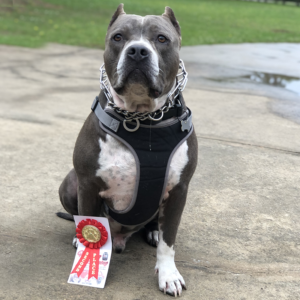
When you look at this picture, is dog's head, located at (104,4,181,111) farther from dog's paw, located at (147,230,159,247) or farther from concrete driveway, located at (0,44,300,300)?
concrete driveway, located at (0,44,300,300)

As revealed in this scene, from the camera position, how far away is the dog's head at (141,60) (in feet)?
7.20

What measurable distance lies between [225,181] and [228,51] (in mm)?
7789

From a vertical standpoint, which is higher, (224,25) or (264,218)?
(264,218)

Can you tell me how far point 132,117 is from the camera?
2.39 metres

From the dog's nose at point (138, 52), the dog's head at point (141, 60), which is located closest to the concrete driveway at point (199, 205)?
the dog's head at point (141, 60)

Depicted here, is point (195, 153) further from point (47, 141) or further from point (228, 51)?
point (228, 51)

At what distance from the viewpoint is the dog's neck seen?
2.32 metres

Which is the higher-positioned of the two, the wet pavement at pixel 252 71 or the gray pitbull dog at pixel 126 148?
the gray pitbull dog at pixel 126 148

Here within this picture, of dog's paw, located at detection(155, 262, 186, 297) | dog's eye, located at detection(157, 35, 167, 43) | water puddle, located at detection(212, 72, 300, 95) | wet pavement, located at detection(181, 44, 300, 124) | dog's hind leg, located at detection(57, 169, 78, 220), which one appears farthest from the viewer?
water puddle, located at detection(212, 72, 300, 95)

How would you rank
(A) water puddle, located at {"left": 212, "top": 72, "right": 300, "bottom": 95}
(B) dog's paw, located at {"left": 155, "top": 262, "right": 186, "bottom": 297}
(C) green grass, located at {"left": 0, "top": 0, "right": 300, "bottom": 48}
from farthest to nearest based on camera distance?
(C) green grass, located at {"left": 0, "top": 0, "right": 300, "bottom": 48} < (A) water puddle, located at {"left": 212, "top": 72, "right": 300, "bottom": 95} < (B) dog's paw, located at {"left": 155, "top": 262, "right": 186, "bottom": 297}

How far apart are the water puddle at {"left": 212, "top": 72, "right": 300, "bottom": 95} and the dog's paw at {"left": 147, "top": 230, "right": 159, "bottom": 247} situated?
5084 mm

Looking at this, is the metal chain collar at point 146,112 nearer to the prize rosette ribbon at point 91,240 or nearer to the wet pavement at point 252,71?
the prize rosette ribbon at point 91,240

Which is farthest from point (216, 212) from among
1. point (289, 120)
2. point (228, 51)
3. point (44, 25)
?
point (44, 25)

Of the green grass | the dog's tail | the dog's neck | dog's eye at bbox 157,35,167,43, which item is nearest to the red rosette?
the dog's tail
